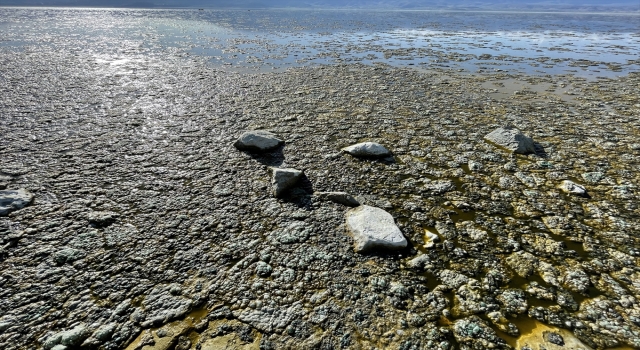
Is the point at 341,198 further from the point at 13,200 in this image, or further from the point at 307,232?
the point at 13,200

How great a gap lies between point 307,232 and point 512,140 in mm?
5514

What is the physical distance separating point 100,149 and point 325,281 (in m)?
5.87

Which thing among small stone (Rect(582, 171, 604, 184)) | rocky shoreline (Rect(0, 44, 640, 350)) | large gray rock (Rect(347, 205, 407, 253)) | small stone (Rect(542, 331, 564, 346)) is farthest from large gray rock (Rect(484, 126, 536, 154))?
small stone (Rect(542, 331, 564, 346))

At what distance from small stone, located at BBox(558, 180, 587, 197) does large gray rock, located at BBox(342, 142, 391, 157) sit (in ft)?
10.5

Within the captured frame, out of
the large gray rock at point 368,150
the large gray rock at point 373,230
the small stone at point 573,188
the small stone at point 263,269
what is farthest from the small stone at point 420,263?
the small stone at point 573,188

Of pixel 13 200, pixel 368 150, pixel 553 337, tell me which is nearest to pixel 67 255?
pixel 13 200

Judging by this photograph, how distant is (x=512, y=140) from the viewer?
704cm

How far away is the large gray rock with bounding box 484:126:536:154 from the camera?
6848mm

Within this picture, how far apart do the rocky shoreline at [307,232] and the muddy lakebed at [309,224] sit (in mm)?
26

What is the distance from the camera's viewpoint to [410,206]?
5117mm

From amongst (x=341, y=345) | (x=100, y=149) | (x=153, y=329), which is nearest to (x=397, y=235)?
(x=341, y=345)

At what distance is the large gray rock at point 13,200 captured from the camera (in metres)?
4.54

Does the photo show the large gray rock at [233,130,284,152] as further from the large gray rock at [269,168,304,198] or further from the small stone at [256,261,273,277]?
the small stone at [256,261,273,277]

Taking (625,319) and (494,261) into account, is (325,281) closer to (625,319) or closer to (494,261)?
(494,261)
